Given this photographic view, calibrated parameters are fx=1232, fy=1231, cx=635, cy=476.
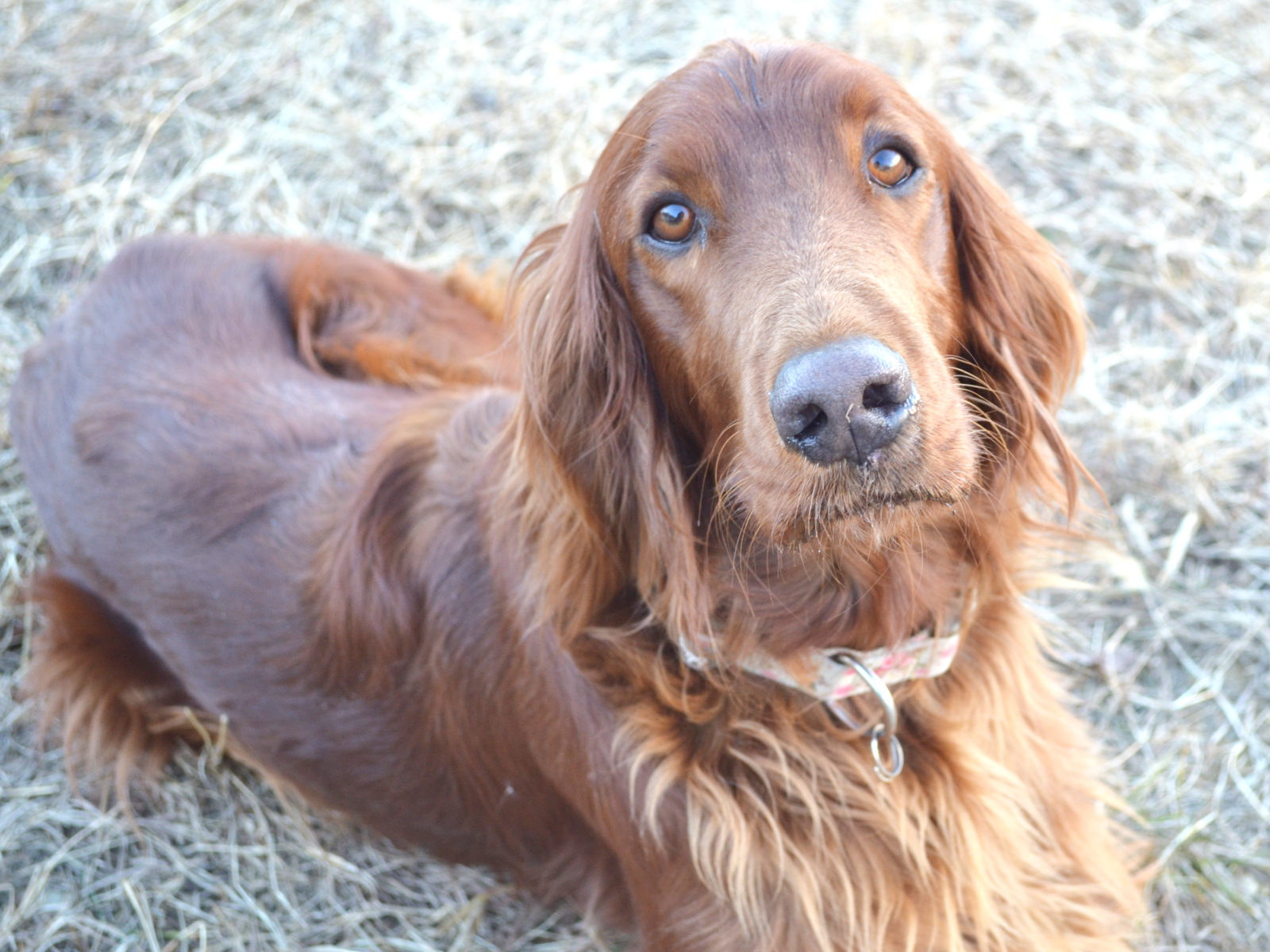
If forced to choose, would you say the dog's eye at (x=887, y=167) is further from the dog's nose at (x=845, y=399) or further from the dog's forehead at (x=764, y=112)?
the dog's nose at (x=845, y=399)

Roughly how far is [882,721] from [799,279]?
1.00 m

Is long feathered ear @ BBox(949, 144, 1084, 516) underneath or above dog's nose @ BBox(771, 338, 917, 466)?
underneath

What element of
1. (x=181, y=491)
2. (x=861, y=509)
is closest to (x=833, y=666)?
(x=861, y=509)

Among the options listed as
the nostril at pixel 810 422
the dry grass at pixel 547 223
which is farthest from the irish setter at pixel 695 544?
the dry grass at pixel 547 223

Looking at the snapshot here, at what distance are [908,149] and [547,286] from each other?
78 centimetres

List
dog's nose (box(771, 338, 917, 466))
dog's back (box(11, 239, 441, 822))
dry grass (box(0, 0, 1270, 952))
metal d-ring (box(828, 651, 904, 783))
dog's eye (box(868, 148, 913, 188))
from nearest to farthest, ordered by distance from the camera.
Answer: dog's nose (box(771, 338, 917, 466)) < dog's eye (box(868, 148, 913, 188)) < metal d-ring (box(828, 651, 904, 783)) < dog's back (box(11, 239, 441, 822)) < dry grass (box(0, 0, 1270, 952))

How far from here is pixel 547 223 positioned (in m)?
4.88

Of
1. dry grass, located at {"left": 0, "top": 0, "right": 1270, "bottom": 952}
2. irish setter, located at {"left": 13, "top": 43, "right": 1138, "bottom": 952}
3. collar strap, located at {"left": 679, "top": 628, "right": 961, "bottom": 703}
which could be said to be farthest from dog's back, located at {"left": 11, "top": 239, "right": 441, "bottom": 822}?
collar strap, located at {"left": 679, "top": 628, "right": 961, "bottom": 703}

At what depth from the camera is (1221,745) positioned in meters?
3.41

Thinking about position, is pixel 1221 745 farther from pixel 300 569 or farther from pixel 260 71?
pixel 260 71

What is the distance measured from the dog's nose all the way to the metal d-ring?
628 millimetres

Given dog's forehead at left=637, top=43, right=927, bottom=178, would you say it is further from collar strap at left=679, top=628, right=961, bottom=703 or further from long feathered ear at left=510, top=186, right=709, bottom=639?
collar strap at left=679, top=628, right=961, bottom=703

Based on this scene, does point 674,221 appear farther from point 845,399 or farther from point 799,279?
point 845,399

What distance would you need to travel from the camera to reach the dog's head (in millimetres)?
2020
